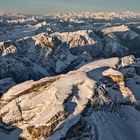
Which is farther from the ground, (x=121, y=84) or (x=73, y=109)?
(x=73, y=109)

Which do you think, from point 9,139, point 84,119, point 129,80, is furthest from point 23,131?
point 129,80

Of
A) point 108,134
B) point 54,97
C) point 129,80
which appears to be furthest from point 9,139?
point 129,80

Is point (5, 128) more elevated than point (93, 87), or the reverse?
point (93, 87)

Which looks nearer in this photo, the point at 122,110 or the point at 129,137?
the point at 129,137

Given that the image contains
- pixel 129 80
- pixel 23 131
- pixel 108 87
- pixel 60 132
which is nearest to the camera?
pixel 60 132

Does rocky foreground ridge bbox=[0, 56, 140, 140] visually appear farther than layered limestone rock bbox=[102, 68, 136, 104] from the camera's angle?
No

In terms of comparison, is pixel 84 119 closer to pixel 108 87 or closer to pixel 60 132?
pixel 60 132

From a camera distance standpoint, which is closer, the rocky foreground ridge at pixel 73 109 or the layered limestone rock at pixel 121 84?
the rocky foreground ridge at pixel 73 109

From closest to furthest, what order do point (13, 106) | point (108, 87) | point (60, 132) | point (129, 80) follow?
1. point (60, 132)
2. point (13, 106)
3. point (108, 87)
4. point (129, 80)

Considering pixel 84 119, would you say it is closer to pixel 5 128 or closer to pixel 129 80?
pixel 5 128

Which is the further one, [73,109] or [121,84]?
[121,84]
